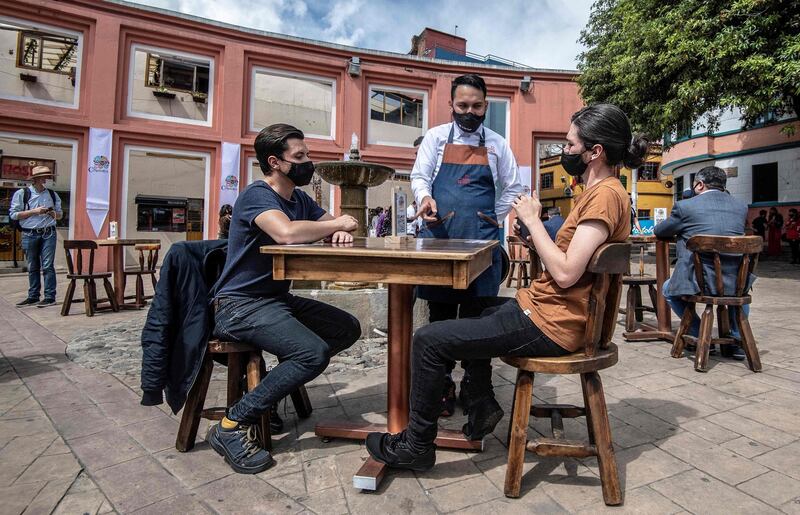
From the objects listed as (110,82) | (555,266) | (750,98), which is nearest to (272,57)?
(110,82)

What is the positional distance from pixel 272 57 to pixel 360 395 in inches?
465

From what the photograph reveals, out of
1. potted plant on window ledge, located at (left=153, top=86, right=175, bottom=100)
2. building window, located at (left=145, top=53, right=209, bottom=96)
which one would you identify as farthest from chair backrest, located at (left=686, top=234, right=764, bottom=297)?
potted plant on window ledge, located at (left=153, top=86, right=175, bottom=100)

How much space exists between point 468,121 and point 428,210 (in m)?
0.59

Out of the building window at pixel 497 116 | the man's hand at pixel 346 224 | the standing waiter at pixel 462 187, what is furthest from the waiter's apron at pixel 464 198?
the building window at pixel 497 116

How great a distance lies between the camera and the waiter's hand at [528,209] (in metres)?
1.90

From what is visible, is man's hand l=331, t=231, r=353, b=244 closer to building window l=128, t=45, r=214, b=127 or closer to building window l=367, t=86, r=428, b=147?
building window l=128, t=45, r=214, b=127

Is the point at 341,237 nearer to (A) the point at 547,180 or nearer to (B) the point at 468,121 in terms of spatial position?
(B) the point at 468,121

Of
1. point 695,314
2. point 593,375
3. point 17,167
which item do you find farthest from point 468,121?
point 17,167

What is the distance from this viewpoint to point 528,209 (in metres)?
1.93

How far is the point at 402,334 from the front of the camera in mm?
2279

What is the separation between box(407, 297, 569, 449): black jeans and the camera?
73.5 inches

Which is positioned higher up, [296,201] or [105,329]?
[296,201]

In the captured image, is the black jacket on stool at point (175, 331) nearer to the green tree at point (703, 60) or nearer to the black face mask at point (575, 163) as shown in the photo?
the black face mask at point (575, 163)

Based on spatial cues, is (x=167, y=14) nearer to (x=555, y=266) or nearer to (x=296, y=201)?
(x=296, y=201)
